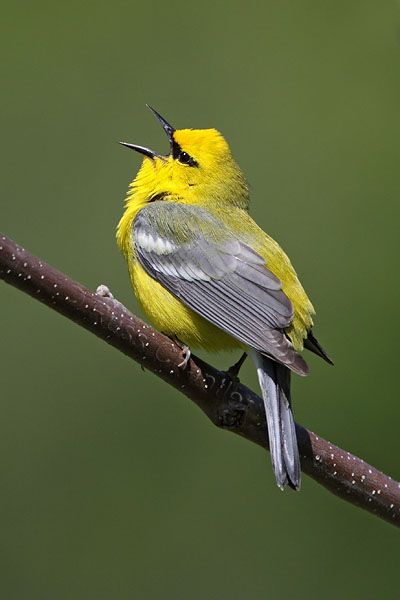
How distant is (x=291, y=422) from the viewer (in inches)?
124

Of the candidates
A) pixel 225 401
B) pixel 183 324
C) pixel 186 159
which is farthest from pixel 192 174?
pixel 225 401

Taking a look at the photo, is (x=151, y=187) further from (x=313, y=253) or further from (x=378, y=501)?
(x=378, y=501)

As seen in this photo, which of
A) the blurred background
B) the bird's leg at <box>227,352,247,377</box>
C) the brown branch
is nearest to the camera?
the brown branch

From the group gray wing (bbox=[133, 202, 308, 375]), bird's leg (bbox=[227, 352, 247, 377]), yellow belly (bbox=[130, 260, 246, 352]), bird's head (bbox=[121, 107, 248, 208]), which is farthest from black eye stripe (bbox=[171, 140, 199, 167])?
bird's leg (bbox=[227, 352, 247, 377])

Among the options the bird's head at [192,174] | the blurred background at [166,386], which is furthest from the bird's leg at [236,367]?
the blurred background at [166,386]

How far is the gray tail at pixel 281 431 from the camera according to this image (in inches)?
121

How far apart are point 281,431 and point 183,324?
73 cm

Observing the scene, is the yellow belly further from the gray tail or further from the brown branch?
the brown branch

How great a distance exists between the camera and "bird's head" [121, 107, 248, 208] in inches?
168

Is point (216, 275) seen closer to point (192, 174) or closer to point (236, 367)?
point (236, 367)

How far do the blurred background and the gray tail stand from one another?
1802mm

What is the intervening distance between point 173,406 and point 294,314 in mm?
2005

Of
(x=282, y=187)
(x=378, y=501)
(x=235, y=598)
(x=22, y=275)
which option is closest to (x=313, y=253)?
(x=282, y=187)

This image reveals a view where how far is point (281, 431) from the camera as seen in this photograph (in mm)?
3119
